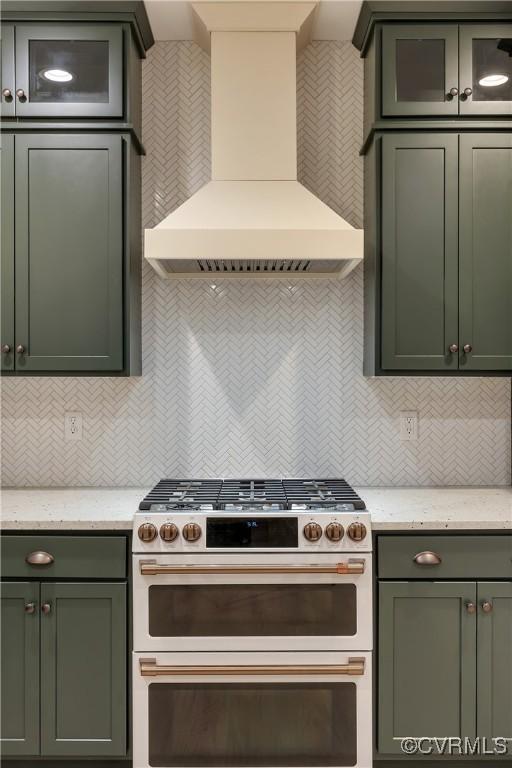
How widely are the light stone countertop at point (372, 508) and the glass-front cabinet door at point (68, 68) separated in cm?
152

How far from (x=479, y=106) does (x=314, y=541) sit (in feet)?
5.88

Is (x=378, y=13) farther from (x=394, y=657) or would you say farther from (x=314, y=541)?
(x=394, y=657)

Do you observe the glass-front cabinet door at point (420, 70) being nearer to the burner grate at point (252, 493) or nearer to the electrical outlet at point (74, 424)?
the burner grate at point (252, 493)

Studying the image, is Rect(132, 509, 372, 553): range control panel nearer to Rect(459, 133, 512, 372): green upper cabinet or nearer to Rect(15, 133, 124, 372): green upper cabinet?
Rect(15, 133, 124, 372): green upper cabinet

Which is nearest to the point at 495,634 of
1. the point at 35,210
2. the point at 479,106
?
the point at 479,106

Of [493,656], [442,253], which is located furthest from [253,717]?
[442,253]

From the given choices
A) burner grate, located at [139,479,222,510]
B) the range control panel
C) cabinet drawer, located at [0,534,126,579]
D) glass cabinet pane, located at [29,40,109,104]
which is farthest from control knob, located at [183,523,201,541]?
glass cabinet pane, located at [29,40,109,104]

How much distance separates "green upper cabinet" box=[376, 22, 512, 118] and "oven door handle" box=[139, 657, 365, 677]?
207 cm

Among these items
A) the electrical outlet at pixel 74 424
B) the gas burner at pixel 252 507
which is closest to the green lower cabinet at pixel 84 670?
the gas burner at pixel 252 507

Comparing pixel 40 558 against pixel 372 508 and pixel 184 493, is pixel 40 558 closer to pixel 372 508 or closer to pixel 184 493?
pixel 184 493

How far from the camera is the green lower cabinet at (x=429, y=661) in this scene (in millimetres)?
2002

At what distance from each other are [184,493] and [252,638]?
0.59 m

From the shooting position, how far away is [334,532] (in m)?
1.96

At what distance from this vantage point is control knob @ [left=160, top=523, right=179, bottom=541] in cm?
196
